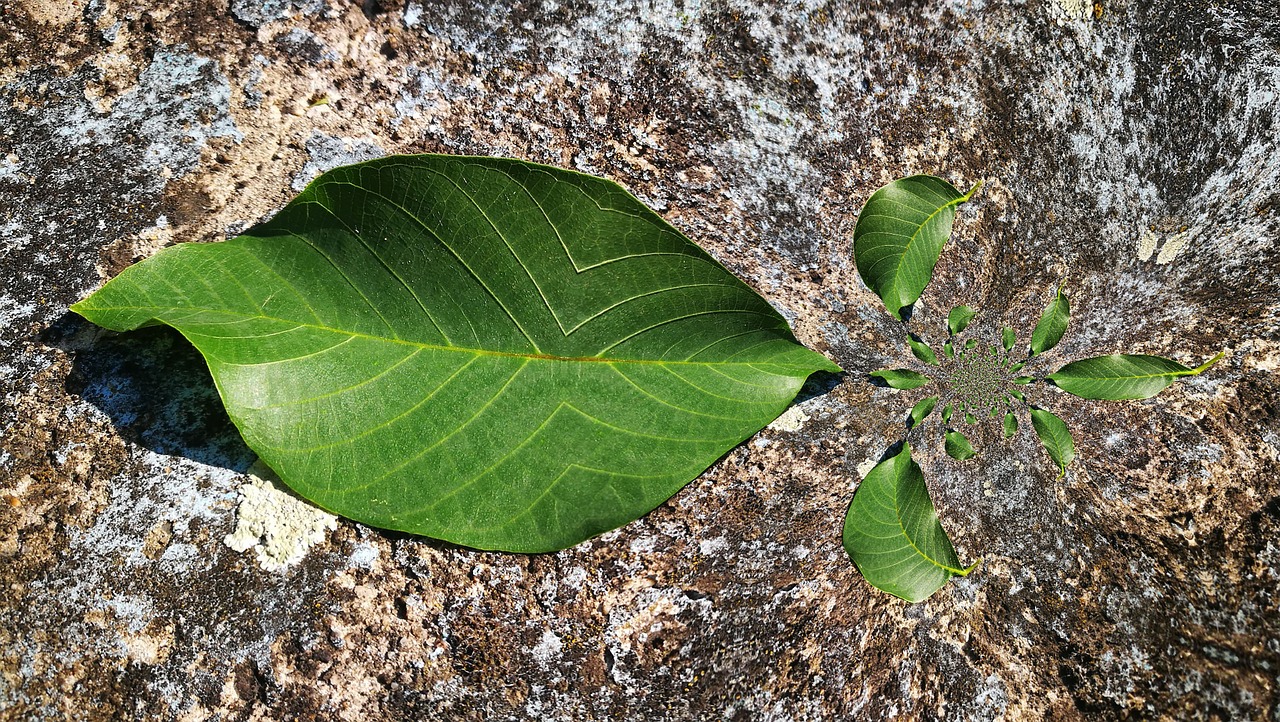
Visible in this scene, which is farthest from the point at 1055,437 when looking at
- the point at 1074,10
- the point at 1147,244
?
the point at 1074,10

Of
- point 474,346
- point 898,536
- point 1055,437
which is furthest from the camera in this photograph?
point 1055,437

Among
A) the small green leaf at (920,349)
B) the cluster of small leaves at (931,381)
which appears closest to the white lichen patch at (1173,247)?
the cluster of small leaves at (931,381)

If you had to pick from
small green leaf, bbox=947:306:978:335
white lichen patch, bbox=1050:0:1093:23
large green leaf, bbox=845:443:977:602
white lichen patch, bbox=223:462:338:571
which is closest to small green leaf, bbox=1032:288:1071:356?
small green leaf, bbox=947:306:978:335

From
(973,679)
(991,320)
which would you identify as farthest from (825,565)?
(991,320)

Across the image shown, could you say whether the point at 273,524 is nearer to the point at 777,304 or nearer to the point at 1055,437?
the point at 777,304

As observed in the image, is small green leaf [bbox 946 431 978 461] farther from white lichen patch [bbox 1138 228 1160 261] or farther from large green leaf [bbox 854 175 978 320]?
white lichen patch [bbox 1138 228 1160 261]
